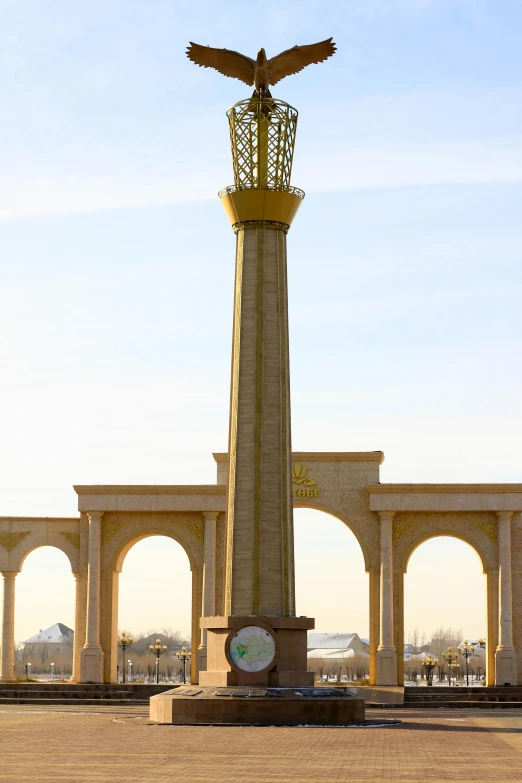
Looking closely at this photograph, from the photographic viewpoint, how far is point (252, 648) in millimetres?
29312

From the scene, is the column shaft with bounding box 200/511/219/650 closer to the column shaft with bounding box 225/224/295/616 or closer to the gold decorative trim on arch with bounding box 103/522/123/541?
the gold decorative trim on arch with bounding box 103/522/123/541

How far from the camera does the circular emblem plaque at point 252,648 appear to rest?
95.9ft

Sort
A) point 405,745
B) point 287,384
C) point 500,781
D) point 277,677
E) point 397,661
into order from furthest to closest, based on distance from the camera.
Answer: point 397,661
point 287,384
point 277,677
point 405,745
point 500,781

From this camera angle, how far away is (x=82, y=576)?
47.3 metres

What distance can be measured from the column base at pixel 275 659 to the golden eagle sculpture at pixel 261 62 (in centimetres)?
1239

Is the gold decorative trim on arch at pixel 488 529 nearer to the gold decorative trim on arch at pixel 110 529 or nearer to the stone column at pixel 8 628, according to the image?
the gold decorative trim on arch at pixel 110 529

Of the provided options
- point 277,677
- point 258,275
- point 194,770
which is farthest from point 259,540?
point 194,770

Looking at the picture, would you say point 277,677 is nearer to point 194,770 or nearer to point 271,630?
point 271,630

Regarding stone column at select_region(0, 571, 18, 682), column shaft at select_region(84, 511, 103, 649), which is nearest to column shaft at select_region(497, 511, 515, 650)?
column shaft at select_region(84, 511, 103, 649)

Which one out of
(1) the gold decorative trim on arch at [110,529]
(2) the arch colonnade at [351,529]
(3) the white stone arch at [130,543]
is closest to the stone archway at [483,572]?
(2) the arch colonnade at [351,529]

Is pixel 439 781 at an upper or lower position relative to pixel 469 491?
lower

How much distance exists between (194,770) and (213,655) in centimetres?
1182

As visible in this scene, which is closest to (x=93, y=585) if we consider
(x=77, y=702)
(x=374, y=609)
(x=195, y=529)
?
(x=195, y=529)

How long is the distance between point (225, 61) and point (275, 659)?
46.3 ft
